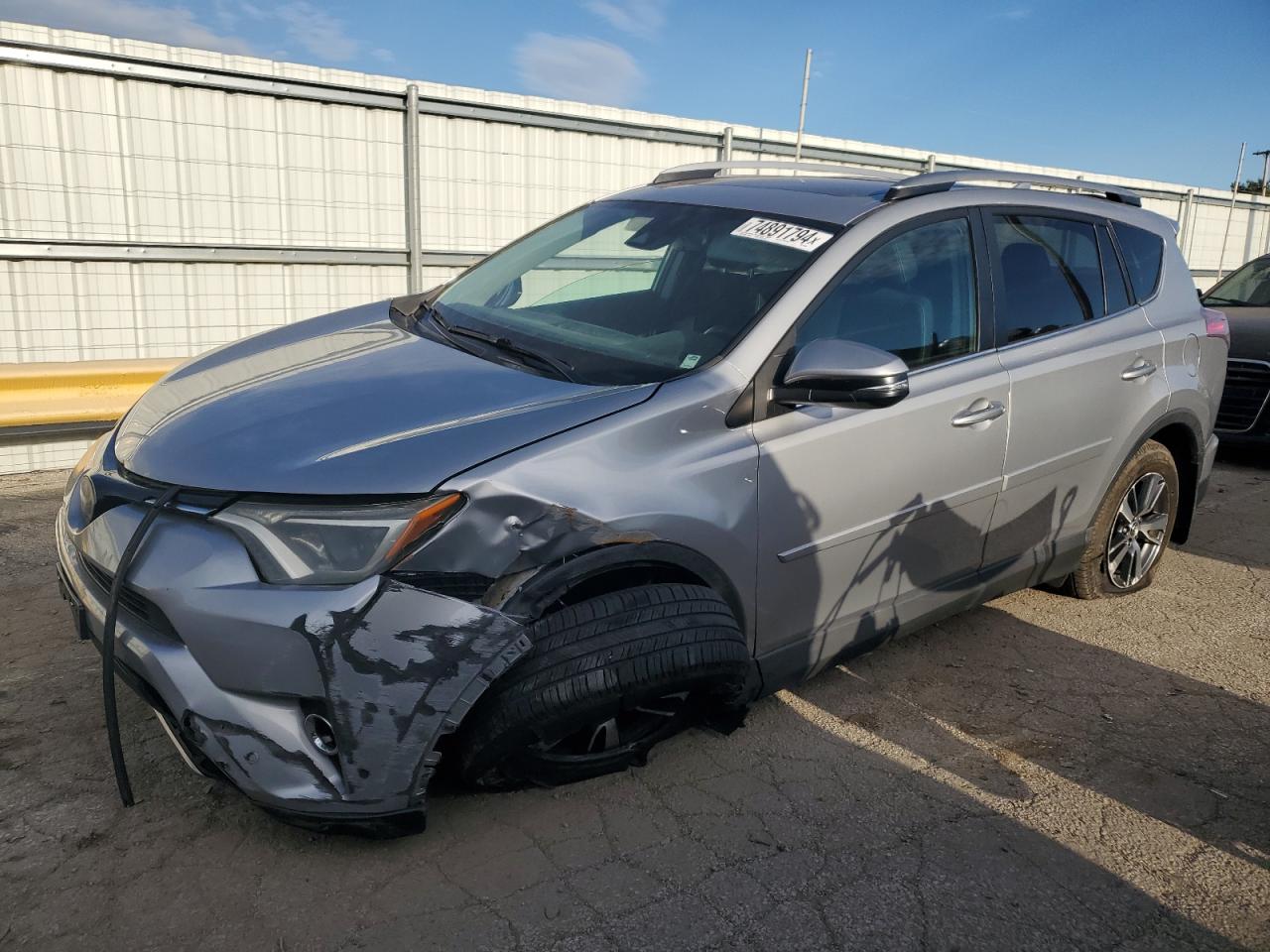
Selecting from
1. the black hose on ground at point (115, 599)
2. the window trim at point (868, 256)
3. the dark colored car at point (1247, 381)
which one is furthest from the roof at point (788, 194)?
the dark colored car at point (1247, 381)

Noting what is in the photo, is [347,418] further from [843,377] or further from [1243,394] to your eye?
[1243,394]

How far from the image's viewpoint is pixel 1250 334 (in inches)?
288

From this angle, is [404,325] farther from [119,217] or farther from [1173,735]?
[119,217]

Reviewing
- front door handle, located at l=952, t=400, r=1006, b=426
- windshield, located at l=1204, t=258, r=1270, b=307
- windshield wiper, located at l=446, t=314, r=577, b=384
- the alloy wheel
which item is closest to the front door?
front door handle, located at l=952, t=400, r=1006, b=426

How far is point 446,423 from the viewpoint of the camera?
2.51 m

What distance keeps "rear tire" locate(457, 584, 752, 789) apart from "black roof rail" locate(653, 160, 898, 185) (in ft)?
6.19

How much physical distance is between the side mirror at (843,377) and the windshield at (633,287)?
23cm

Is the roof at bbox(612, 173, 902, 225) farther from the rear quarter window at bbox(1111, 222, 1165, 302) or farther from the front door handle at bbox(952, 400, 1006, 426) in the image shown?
the rear quarter window at bbox(1111, 222, 1165, 302)

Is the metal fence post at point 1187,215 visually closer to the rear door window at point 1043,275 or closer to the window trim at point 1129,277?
the window trim at point 1129,277

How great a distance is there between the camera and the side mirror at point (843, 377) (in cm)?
275

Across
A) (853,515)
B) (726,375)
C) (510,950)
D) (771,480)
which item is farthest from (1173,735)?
(510,950)

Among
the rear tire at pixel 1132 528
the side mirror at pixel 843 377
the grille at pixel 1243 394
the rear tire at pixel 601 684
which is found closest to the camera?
the rear tire at pixel 601 684

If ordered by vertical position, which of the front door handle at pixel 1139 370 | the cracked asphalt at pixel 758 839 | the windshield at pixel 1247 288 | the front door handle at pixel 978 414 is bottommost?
the cracked asphalt at pixel 758 839

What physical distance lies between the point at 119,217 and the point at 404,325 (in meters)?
4.45
